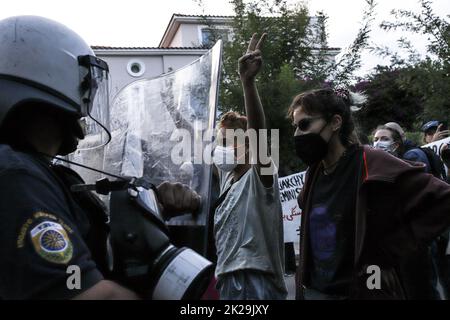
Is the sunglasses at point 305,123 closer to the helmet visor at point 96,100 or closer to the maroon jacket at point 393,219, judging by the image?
the maroon jacket at point 393,219

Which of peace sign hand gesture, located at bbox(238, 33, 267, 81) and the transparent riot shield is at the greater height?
peace sign hand gesture, located at bbox(238, 33, 267, 81)

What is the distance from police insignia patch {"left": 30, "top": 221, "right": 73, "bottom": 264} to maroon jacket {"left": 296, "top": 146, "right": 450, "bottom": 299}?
142cm

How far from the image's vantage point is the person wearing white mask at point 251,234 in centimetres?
281

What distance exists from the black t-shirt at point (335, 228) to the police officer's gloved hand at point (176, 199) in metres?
0.98

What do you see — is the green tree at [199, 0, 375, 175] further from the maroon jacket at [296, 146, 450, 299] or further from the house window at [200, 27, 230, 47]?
the maroon jacket at [296, 146, 450, 299]

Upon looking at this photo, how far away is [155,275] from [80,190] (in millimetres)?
335

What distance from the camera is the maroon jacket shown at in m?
2.20

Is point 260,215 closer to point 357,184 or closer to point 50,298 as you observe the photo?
point 357,184

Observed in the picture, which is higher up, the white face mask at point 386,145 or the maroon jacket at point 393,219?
the white face mask at point 386,145

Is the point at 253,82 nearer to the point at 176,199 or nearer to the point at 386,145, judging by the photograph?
the point at 176,199

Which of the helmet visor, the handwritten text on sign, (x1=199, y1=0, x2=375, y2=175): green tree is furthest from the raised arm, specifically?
(x1=199, y1=0, x2=375, y2=175): green tree

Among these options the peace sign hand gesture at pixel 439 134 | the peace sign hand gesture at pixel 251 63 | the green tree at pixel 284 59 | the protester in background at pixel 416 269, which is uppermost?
the green tree at pixel 284 59

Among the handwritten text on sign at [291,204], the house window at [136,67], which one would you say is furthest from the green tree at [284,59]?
the house window at [136,67]
